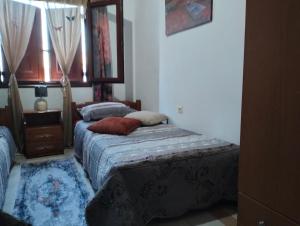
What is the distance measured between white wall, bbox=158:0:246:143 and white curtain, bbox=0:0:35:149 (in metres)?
2.01

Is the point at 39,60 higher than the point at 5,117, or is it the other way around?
the point at 39,60

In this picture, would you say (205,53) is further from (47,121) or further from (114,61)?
(47,121)

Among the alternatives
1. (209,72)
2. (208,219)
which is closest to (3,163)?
(208,219)

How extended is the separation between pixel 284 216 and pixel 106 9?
3524 mm

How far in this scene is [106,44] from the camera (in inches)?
145

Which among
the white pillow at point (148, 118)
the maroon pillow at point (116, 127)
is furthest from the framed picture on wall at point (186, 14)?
the maroon pillow at point (116, 127)

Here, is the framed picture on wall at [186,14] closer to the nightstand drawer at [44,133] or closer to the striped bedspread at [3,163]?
the nightstand drawer at [44,133]

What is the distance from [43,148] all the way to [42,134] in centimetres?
21

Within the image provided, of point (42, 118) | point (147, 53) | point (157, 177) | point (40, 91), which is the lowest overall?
point (157, 177)

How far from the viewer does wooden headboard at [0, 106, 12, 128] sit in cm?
332

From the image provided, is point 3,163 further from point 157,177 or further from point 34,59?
point 34,59

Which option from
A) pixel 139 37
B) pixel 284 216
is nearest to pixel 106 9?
pixel 139 37

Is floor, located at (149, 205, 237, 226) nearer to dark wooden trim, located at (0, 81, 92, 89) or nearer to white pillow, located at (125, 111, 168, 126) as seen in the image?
white pillow, located at (125, 111, 168, 126)

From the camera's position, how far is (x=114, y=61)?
362cm
